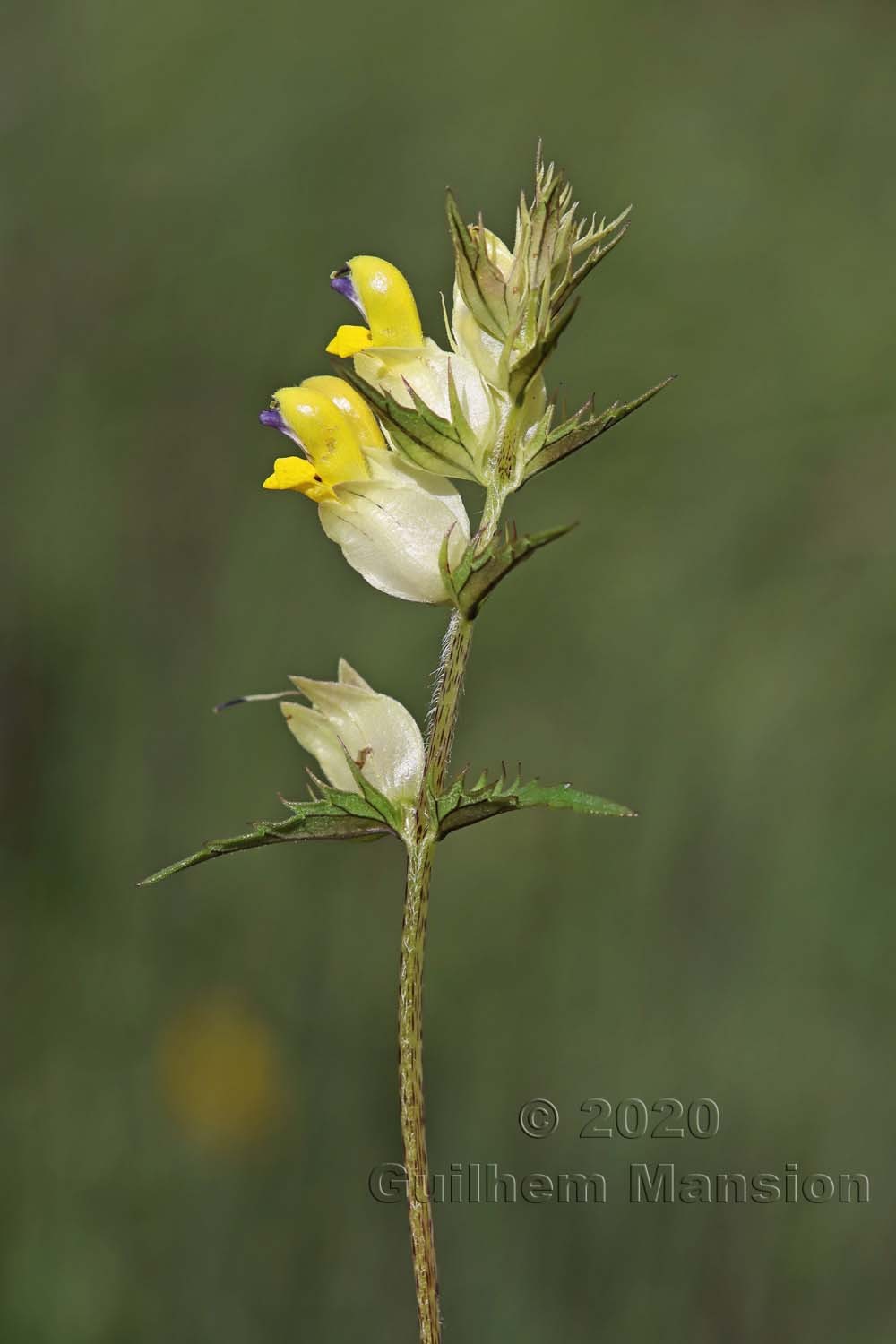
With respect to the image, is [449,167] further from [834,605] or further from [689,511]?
[834,605]

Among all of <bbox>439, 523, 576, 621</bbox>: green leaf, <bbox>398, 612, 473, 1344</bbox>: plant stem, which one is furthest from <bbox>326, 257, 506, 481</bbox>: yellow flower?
<bbox>398, 612, 473, 1344</bbox>: plant stem

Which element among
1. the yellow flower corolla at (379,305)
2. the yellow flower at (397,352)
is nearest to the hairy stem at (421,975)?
the yellow flower at (397,352)

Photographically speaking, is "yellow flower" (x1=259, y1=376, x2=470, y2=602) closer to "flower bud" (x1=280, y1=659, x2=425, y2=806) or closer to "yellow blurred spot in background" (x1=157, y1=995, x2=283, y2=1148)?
"flower bud" (x1=280, y1=659, x2=425, y2=806)

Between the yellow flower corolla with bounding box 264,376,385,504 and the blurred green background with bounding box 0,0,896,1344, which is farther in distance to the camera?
the blurred green background with bounding box 0,0,896,1344

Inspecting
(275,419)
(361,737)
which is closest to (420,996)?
(361,737)

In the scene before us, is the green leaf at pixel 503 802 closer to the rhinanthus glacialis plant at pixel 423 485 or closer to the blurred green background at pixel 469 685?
the rhinanthus glacialis plant at pixel 423 485

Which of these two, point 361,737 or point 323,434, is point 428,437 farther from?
point 361,737
